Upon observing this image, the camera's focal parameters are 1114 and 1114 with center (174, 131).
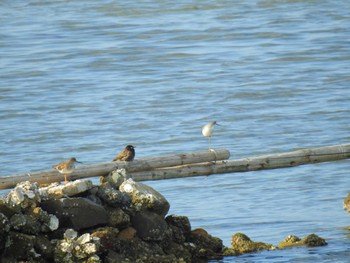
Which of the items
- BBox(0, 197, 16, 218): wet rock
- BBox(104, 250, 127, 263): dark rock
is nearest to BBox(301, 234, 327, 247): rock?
BBox(104, 250, 127, 263): dark rock

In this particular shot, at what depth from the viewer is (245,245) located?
12.4 metres

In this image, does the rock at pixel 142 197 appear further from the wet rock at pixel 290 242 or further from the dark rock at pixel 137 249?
the wet rock at pixel 290 242

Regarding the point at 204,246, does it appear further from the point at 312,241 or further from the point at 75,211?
the point at 75,211

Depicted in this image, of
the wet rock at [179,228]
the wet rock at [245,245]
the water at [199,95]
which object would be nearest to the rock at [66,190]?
the wet rock at [179,228]

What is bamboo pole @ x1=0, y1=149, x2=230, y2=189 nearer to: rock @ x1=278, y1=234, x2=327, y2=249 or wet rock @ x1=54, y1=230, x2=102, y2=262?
wet rock @ x1=54, y1=230, x2=102, y2=262

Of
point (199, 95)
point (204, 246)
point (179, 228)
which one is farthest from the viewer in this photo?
point (199, 95)

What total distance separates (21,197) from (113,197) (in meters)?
1.05

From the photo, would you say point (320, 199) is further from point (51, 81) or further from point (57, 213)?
point (51, 81)

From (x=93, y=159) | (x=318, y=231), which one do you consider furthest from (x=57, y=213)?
(x=93, y=159)

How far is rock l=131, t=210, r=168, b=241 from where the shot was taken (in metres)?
11.4

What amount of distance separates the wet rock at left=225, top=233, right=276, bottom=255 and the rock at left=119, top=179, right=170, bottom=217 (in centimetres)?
120

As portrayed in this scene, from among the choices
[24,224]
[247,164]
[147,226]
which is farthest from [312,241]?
[24,224]

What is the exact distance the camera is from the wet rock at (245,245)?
12325 mm

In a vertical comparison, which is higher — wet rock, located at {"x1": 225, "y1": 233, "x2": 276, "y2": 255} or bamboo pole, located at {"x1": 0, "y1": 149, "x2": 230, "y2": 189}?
bamboo pole, located at {"x1": 0, "y1": 149, "x2": 230, "y2": 189}
